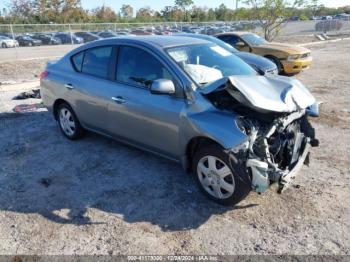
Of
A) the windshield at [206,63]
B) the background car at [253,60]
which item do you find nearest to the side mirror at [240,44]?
the background car at [253,60]

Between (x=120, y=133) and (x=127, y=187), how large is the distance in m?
0.85

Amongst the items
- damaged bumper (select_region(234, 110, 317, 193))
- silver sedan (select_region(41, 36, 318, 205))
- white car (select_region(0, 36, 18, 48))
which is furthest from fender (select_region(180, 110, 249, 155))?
white car (select_region(0, 36, 18, 48))

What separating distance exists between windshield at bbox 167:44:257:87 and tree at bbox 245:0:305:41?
1962 cm

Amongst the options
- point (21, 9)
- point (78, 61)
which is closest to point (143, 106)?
point (78, 61)

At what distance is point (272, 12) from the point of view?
22.7 metres

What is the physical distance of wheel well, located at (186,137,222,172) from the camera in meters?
3.73

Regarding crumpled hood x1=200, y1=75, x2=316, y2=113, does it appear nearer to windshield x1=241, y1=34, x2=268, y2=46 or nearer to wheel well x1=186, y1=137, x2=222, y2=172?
wheel well x1=186, y1=137, x2=222, y2=172

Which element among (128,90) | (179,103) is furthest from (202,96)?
(128,90)

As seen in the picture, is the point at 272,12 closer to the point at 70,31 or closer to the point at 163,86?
the point at 70,31

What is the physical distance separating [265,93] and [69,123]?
3.48m

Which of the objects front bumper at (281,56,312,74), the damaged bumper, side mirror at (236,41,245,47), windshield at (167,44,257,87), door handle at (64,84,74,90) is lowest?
front bumper at (281,56,312,74)

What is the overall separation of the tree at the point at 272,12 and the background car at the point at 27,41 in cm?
1557

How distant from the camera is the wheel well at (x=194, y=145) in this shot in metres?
3.73

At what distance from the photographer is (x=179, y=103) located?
388 cm
